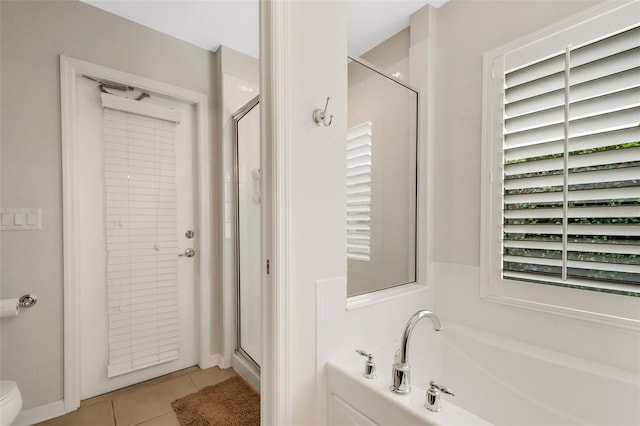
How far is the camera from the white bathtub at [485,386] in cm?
97

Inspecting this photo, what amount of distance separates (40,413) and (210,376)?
91cm

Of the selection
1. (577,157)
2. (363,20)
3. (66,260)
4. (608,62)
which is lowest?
(66,260)

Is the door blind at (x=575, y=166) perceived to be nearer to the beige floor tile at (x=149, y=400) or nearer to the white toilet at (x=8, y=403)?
the beige floor tile at (x=149, y=400)

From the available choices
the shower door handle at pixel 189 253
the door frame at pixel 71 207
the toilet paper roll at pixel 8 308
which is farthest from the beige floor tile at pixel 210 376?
the toilet paper roll at pixel 8 308

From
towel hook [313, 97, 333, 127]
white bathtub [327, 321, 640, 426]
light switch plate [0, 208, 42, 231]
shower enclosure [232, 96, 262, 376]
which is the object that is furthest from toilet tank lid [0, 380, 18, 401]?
towel hook [313, 97, 333, 127]

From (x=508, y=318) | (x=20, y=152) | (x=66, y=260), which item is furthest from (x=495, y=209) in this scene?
(x=20, y=152)

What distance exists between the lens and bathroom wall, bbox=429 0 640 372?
139 cm

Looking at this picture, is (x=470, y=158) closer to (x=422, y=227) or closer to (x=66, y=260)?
(x=422, y=227)

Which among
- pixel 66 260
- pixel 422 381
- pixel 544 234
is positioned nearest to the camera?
pixel 544 234

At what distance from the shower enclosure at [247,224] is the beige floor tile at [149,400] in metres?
0.43

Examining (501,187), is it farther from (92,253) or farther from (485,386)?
(92,253)

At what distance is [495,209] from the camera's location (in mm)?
1555

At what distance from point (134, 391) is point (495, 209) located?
2.55 m

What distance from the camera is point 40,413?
1.58 metres
